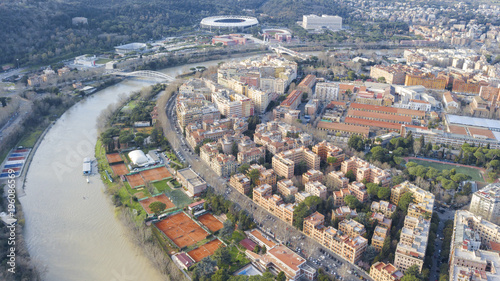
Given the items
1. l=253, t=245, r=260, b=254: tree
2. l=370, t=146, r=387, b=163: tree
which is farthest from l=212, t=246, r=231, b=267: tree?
l=370, t=146, r=387, b=163: tree

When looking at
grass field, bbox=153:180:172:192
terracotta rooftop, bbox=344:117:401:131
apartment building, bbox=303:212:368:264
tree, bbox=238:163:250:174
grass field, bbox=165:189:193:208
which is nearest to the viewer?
apartment building, bbox=303:212:368:264

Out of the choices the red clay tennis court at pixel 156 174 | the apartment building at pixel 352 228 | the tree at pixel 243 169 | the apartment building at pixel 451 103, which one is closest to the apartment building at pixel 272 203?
the tree at pixel 243 169

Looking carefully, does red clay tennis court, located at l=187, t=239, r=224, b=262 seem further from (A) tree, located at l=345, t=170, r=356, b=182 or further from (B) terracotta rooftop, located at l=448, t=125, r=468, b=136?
(B) terracotta rooftop, located at l=448, t=125, r=468, b=136

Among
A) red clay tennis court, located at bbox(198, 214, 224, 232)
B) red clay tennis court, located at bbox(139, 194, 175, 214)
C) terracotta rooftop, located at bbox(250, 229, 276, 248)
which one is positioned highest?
red clay tennis court, located at bbox(139, 194, 175, 214)

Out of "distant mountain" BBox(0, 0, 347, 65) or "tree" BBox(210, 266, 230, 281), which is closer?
"tree" BBox(210, 266, 230, 281)

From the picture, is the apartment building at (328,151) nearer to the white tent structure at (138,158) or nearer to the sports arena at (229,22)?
the white tent structure at (138,158)
